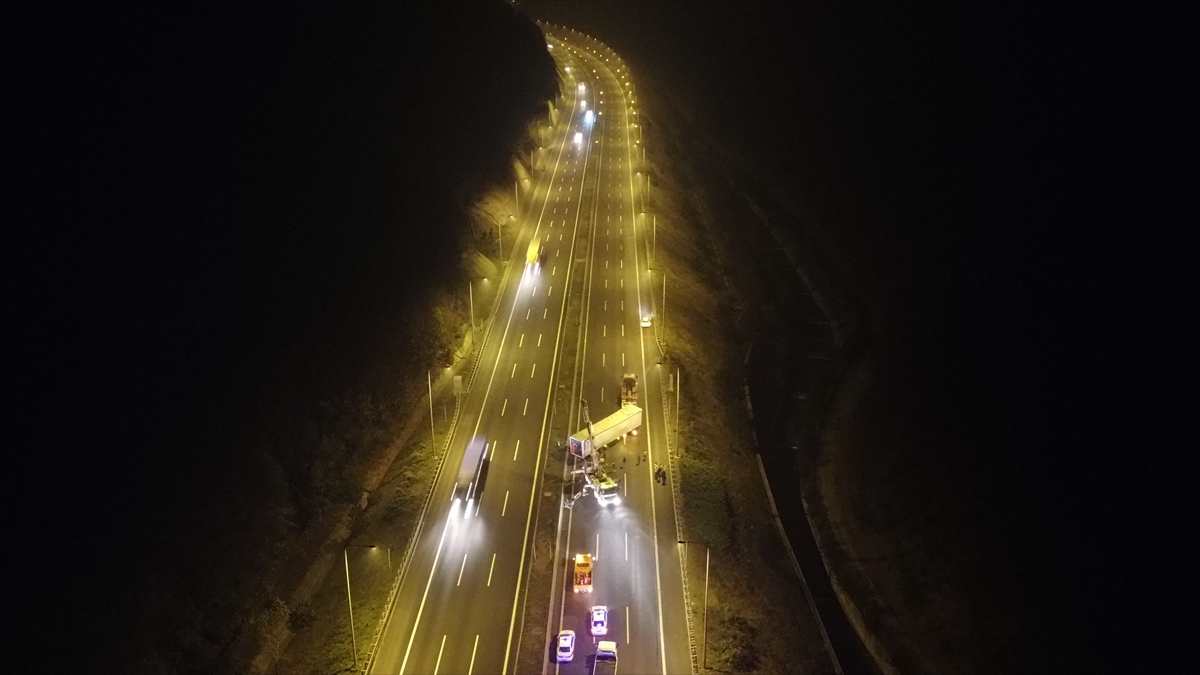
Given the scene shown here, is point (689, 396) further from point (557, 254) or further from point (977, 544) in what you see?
point (557, 254)

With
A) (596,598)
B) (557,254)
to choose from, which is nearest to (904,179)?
(557,254)

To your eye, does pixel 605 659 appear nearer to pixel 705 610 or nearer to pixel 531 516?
pixel 705 610

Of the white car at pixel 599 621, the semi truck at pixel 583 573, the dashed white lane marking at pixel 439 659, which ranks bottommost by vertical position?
the dashed white lane marking at pixel 439 659

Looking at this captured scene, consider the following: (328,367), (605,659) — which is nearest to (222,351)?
(328,367)

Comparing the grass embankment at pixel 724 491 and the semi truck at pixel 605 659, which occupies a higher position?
the grass embankment at pixel 724 491

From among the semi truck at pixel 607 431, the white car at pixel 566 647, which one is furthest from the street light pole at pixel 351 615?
the semi truck at pixel 607 431

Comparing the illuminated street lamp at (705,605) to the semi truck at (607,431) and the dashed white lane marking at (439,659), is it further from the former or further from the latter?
the dashed white lane marking at (439,659)
